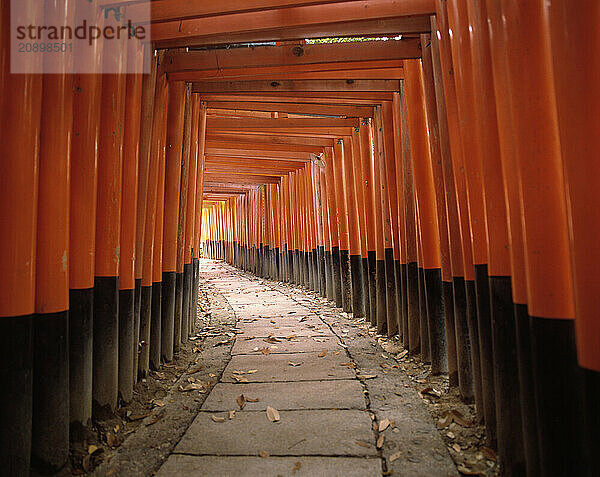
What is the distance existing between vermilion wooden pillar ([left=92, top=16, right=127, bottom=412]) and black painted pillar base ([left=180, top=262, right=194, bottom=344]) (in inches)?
77.7

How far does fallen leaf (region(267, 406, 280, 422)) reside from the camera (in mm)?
2753

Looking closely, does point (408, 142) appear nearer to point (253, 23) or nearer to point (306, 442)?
point (253, 23)

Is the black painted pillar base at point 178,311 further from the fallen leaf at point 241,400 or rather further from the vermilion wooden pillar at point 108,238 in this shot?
the vermilion wooden pillar at point 108,238

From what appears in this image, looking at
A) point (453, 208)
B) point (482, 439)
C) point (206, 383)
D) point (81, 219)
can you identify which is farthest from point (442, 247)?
point (81, 219)

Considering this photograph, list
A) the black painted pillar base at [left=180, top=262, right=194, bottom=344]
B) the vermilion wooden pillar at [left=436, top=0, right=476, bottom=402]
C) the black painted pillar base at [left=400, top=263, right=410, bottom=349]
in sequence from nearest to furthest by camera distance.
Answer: the vermilion wooden pillar at [left=436, top=0, right=476, bottom=402]
the black painted pillar base at [left=400, top=263, right=410, bottom=349]
the black painted pillar base at [left=180, top=262, right=194, bottom=344]

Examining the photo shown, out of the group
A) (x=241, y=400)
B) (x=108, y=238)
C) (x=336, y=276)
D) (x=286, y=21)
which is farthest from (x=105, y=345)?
(x=336, y=276)

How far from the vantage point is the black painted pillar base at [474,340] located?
2594 mm

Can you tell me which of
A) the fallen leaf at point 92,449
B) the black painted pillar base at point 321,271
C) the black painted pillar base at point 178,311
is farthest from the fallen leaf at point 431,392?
the black painted pillar base at point 321,271

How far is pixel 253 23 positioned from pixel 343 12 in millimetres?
695

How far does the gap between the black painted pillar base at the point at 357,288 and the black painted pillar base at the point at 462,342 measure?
11.0ft

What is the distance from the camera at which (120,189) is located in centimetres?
283

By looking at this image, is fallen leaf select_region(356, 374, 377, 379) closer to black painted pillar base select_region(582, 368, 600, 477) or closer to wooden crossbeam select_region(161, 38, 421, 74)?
black painted pillar base select_region(582, 368, 600, 477)

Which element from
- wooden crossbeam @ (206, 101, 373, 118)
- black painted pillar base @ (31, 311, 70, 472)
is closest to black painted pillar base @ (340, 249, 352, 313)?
wooden crossbeam @ (206, 101, 373, 118)

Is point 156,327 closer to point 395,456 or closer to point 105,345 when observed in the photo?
point 105,345
